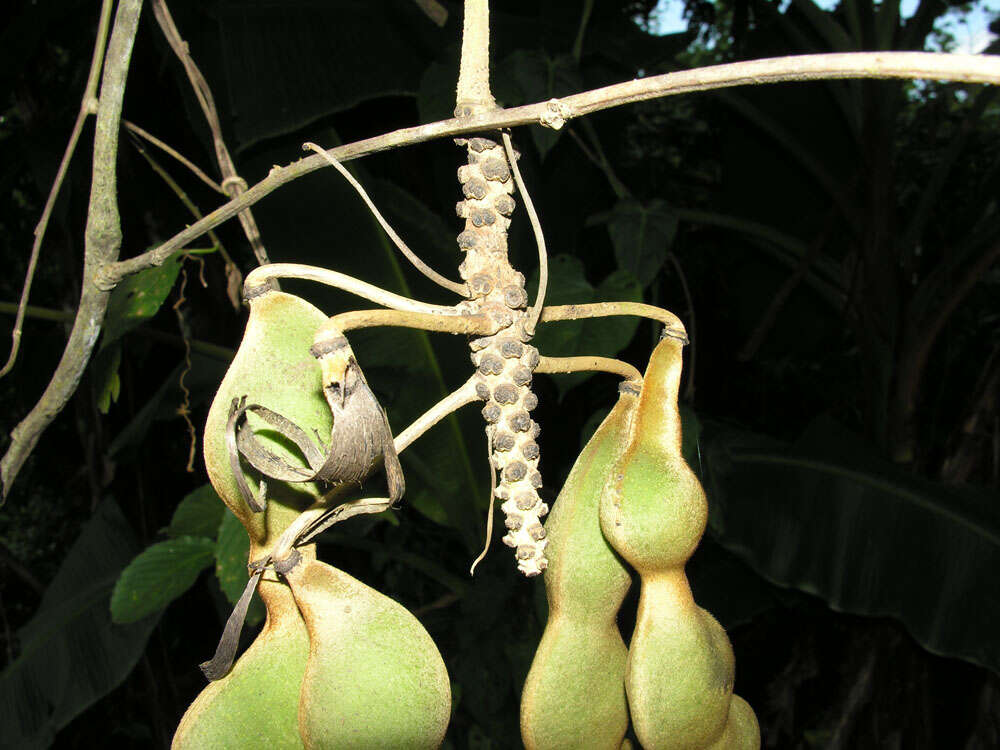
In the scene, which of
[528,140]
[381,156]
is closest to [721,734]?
[528,140]

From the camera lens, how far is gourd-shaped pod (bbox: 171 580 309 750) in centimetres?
45

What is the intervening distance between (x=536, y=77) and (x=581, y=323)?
0.38 m

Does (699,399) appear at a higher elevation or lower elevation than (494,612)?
higher

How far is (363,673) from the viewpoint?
1.42 feet

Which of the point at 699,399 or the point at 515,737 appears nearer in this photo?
the point at 515,737

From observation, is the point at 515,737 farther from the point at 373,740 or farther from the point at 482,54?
the point at 482,54

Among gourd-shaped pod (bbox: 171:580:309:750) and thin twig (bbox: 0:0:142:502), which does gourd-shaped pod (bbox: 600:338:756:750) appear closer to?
gourd-shaped pod (bbox: 171:580:309:750)

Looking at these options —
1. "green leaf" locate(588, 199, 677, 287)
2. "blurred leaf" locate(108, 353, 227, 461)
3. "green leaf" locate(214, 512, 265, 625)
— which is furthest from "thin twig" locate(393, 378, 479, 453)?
"blurred leaf" locate(108, 353, 227, 461)

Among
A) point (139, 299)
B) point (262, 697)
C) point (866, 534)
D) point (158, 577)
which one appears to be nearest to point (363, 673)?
point (262, 697)

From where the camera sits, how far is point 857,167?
1900mm

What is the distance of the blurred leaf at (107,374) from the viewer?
906 mm

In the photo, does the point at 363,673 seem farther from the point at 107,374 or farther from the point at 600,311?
the point at 107,374

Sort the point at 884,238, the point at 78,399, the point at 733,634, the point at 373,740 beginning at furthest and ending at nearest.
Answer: the point at 733,634 < the point at 884,238 < the point at 78,399 < the point at 373,740

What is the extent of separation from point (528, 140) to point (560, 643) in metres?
1.12
